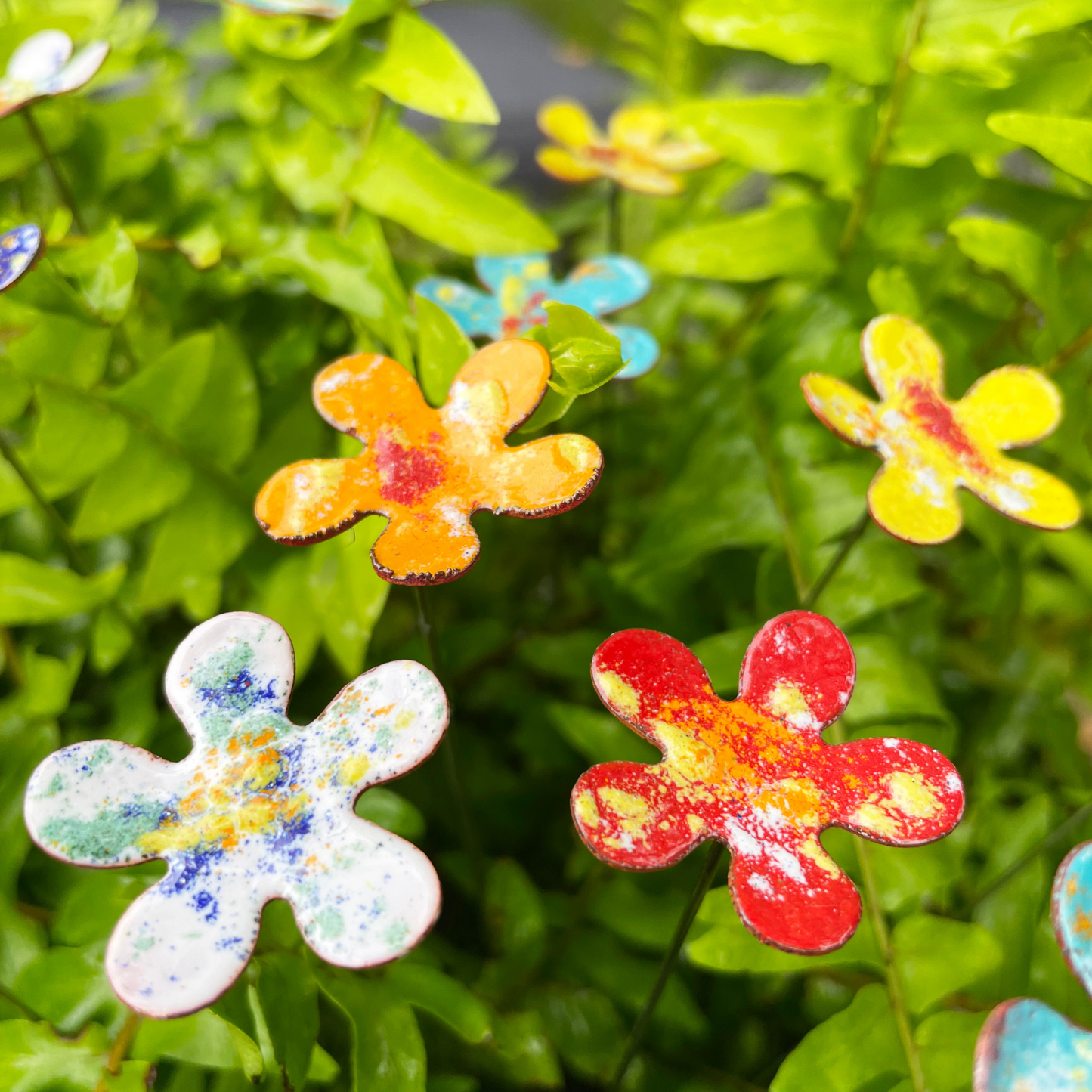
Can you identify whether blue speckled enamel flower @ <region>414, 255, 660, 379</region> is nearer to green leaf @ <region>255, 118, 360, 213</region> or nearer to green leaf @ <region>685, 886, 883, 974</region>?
green leaf @ <region>255, 118, 360, 213</region>

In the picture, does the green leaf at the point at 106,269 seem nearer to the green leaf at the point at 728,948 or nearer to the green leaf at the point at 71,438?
the green leaf at the point at 71,438

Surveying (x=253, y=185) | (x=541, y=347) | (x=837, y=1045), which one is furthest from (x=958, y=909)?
(x=253, y=185)

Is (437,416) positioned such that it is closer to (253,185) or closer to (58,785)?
(58,785)

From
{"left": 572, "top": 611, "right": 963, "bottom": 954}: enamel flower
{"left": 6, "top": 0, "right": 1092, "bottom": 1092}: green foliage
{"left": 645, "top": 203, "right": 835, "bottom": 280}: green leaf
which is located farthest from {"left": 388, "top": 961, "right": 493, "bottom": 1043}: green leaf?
{"left": 645, "top": 203, "right": 835, "bottom": 280}: green leaf

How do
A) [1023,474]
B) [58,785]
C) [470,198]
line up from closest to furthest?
[58,785]
[1023,474]
[470,198]

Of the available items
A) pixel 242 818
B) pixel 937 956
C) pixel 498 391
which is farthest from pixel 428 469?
pixel 937 956

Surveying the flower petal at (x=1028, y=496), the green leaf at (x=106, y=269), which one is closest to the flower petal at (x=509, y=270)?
the green leaf at (x=106, y=269)
